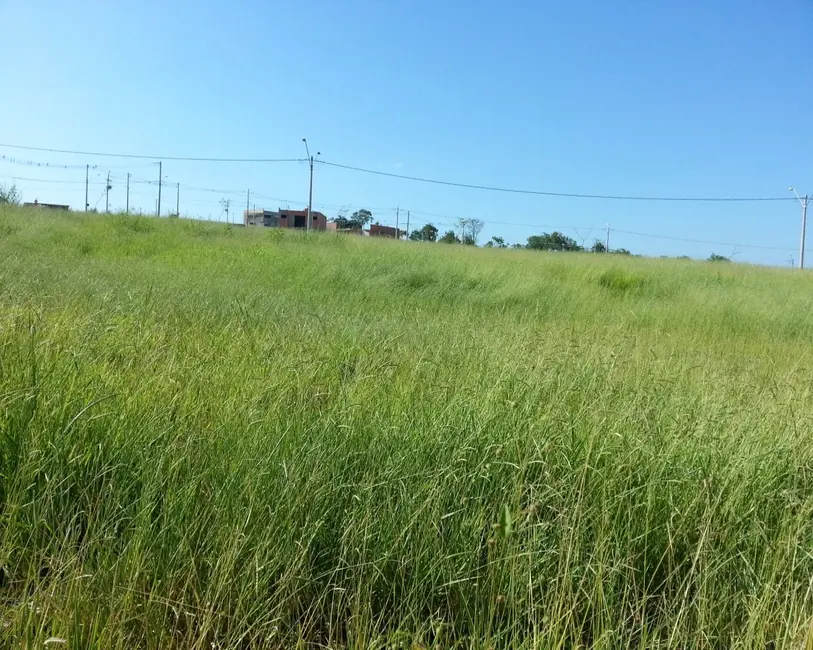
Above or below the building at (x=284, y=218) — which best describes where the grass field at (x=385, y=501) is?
below

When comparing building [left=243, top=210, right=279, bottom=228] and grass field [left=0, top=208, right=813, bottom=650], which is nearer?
grass field [left=0, top=208, right=813, bottom=650]

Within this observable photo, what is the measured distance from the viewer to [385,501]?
6.45 ft

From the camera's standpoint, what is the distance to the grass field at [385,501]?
5.36 ft

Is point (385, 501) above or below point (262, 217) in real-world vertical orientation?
below

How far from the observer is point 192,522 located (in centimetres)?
181

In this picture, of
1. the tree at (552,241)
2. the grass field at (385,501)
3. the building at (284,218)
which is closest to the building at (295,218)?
the building at (284,218)

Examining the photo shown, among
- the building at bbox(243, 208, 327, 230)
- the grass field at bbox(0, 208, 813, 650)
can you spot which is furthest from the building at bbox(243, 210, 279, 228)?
the grass field at bbox(0, 208, 813, 650)

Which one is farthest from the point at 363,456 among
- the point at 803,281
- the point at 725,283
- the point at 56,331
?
the point at 803,281

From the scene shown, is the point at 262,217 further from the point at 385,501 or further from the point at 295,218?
the point at 385,501

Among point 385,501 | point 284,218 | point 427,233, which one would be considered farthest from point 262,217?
point 385,501

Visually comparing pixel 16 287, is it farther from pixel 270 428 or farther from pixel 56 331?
pixel 270 428

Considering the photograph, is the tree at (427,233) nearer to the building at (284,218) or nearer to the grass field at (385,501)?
the building at (284,218)

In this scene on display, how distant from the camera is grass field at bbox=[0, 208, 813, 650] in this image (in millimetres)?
1634

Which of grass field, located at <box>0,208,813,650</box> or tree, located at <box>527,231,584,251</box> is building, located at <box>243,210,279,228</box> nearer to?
tree, located at <box>527,231,584,251</box>
